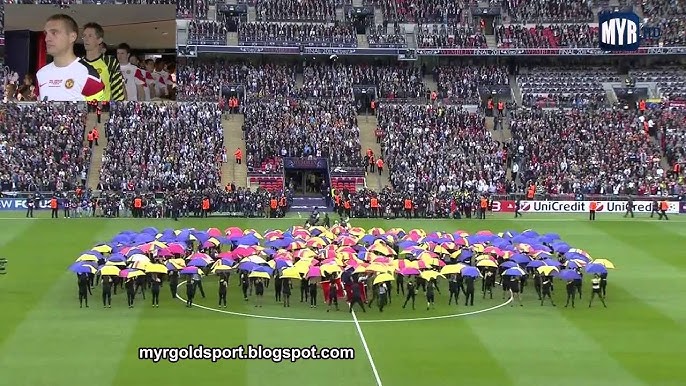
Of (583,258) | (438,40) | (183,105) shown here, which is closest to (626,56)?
(438,40)

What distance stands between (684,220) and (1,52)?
47.1 meters

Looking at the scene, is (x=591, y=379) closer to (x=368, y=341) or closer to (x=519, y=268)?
Answer: (x=368, y=341)

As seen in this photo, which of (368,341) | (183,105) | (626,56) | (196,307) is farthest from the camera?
(626,56)

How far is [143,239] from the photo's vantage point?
1603 inches

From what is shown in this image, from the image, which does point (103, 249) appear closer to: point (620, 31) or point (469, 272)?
point (469, 272)

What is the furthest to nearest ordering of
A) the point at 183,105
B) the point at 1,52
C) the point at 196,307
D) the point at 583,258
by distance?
the point at 1,52, the point at 183,105, the point at 583,258, the point at 196,307

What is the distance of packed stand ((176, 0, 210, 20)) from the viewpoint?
259ft

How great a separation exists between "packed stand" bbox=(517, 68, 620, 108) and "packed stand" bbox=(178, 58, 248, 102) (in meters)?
20.5

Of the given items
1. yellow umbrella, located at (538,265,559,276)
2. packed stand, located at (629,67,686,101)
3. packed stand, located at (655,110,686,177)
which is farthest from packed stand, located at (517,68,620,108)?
yellow umbrella, located at (538,265,559,276)

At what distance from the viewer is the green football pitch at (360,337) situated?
27.8 meters

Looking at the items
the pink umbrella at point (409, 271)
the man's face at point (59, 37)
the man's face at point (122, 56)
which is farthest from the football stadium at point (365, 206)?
the man's face at point (59, 37)

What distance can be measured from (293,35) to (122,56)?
45.7ft

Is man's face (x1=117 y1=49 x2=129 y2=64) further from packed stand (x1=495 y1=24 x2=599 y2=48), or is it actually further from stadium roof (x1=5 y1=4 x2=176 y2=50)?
packed stand (x1=495 y1=24 x2=599 y2=48)

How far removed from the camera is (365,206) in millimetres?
61125
